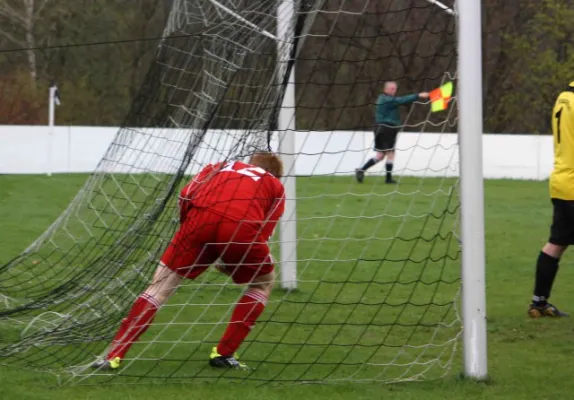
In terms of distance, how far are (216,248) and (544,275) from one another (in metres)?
2.66

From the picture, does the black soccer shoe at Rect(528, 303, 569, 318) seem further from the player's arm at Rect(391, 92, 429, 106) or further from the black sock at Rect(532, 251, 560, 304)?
the player's arm at Rect(391, 92, 429, 106)

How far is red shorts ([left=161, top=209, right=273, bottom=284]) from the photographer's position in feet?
18.7

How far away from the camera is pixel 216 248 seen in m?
5.80

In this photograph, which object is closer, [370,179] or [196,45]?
[196,45]

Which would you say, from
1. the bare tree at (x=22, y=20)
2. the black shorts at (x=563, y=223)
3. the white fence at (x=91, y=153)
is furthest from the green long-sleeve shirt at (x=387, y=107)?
the bare tree at (x=22, y=20)

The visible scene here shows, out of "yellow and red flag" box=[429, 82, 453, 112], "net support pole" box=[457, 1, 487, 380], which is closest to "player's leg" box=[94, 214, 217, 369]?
"net support pole" box=[457, 1, 487, 380]

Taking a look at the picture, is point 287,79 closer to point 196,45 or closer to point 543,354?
point 543,354

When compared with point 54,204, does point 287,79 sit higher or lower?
higher

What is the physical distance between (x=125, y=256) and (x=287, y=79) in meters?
1.90

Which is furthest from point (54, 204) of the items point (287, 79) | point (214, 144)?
point (287, 79)

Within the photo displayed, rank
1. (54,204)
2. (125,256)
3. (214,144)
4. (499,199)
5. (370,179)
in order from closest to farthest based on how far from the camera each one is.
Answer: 1. (125,256)
2. (214,144)
3. (54,204)
4. (499,199)
5. (370,179)

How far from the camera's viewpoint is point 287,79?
597cm

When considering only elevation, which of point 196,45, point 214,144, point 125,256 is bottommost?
point 125,256

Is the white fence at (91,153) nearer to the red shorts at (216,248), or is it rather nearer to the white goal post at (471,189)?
the red shorts at (216,248)
